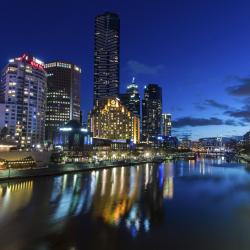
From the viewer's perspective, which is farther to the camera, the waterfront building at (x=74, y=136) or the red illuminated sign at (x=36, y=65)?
the waterfront building at (x=74, y=136)

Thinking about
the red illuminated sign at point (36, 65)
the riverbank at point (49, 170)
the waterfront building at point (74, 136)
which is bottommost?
the riverbank at point (49, 170)

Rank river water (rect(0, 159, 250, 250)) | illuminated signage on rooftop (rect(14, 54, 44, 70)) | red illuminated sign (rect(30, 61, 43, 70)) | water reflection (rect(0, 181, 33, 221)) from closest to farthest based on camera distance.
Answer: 1. river water (rect(0, 159, 250, 250))
2. water reflection (rect(0, 181, 33, 221))
3. illuminated signage on rooftop (rect(14, 54, 44, 70))
4. red illuminated sign (rect(30, 61, 43, 70))

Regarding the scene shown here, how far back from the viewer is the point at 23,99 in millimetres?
153875

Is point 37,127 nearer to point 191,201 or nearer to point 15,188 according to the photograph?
point 15,188

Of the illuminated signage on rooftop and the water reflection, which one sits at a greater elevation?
the illuminated signage on rooftop

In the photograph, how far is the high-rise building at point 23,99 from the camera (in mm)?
150250

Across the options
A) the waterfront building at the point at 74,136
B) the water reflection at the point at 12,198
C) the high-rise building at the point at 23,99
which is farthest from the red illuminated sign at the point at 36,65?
the water reflection at the point at 12,198

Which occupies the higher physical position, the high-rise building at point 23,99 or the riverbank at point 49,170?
the high-rise building at point 23,99

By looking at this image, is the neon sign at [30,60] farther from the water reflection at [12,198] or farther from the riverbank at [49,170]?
the water reflection at [12,198]

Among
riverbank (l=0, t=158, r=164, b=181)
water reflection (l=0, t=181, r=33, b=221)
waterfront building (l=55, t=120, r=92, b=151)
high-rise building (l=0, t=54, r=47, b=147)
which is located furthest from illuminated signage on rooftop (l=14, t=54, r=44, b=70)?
water reflection (l=0, t=181, r=33, b=221)

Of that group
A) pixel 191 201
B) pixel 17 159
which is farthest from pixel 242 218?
pixel 17 159

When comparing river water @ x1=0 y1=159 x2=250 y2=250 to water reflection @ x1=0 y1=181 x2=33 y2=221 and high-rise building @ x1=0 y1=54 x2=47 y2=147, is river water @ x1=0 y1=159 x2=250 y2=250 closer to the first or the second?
water reflection @ x1=0 y1=181 x2=33 y2=221

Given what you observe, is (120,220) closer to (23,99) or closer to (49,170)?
(49,170)

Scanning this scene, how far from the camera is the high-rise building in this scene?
15025 cm
